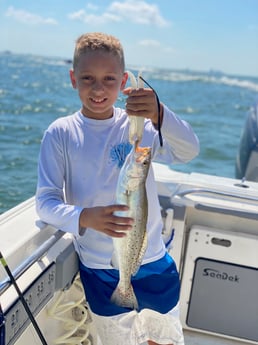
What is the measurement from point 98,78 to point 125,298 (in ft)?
2.93

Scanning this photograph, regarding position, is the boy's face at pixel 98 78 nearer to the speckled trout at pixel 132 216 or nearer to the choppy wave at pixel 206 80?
the speckled trout at pixel 132 216

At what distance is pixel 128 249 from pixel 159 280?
44cm

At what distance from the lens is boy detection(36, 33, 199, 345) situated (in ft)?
5.80

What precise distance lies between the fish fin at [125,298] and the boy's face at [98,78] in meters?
0.76

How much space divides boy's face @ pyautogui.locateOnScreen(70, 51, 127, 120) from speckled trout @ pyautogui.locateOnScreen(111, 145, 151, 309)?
1.13 feet

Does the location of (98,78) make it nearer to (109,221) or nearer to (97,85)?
(97,85)

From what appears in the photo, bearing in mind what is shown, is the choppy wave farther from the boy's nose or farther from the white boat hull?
the boy's nose

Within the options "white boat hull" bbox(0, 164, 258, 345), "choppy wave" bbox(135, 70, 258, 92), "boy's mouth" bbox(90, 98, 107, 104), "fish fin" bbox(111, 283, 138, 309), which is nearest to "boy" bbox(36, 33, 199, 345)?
"boy's mouth" bbox(90, 98, 107, 104)

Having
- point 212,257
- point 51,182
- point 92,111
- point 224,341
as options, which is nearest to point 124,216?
point 51,182

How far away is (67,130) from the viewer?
193 centimetres

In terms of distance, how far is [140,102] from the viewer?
5.13 ft

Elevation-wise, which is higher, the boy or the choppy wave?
the boy

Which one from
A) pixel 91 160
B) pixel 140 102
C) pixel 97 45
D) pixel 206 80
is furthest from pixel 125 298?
pixel 206 80

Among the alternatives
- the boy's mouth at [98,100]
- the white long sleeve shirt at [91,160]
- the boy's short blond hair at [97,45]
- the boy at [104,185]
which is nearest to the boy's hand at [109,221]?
the boy at [104,185]
